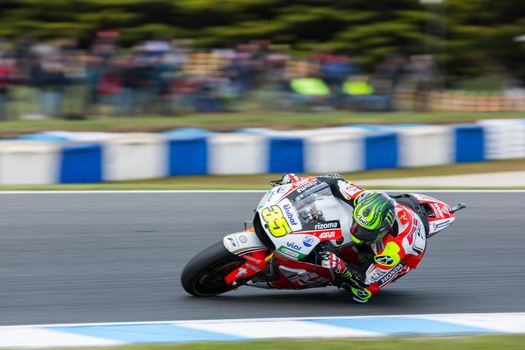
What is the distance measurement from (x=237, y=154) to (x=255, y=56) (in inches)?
163

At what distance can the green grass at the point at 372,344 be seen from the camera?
4.77m

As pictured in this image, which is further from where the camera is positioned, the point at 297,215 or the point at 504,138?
the point at 504,138

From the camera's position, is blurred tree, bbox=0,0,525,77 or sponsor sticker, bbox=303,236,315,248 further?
blurred tree, bbox=0,0,525,77

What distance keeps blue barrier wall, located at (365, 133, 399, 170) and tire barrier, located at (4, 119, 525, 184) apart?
17mm

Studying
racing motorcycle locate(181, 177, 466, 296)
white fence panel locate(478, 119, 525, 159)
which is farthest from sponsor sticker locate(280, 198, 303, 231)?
white fence panel locate(478, 119, 525, 159)

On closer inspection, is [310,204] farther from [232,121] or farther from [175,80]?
[175,80]

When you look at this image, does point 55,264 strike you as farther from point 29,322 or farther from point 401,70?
point 401,70

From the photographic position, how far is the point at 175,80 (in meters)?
15.8

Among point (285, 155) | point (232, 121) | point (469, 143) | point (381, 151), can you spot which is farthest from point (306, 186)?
point (469, 143)

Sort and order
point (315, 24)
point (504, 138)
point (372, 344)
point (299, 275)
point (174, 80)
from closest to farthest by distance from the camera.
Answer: point (372, 344) → point (299, 275) → point (504, 138) → point (174, 80) → point (315, 24)

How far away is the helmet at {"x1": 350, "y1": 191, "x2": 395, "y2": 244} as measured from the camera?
210 inches

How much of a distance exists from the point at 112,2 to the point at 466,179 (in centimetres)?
1298

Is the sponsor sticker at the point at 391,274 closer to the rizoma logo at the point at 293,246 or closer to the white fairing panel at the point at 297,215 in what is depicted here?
the white fairing panel at the point at 297,215

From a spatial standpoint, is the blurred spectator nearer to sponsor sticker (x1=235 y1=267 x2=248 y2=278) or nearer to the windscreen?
sponsor sticker (x1=235 y1=267 x2=248 y2=278)
